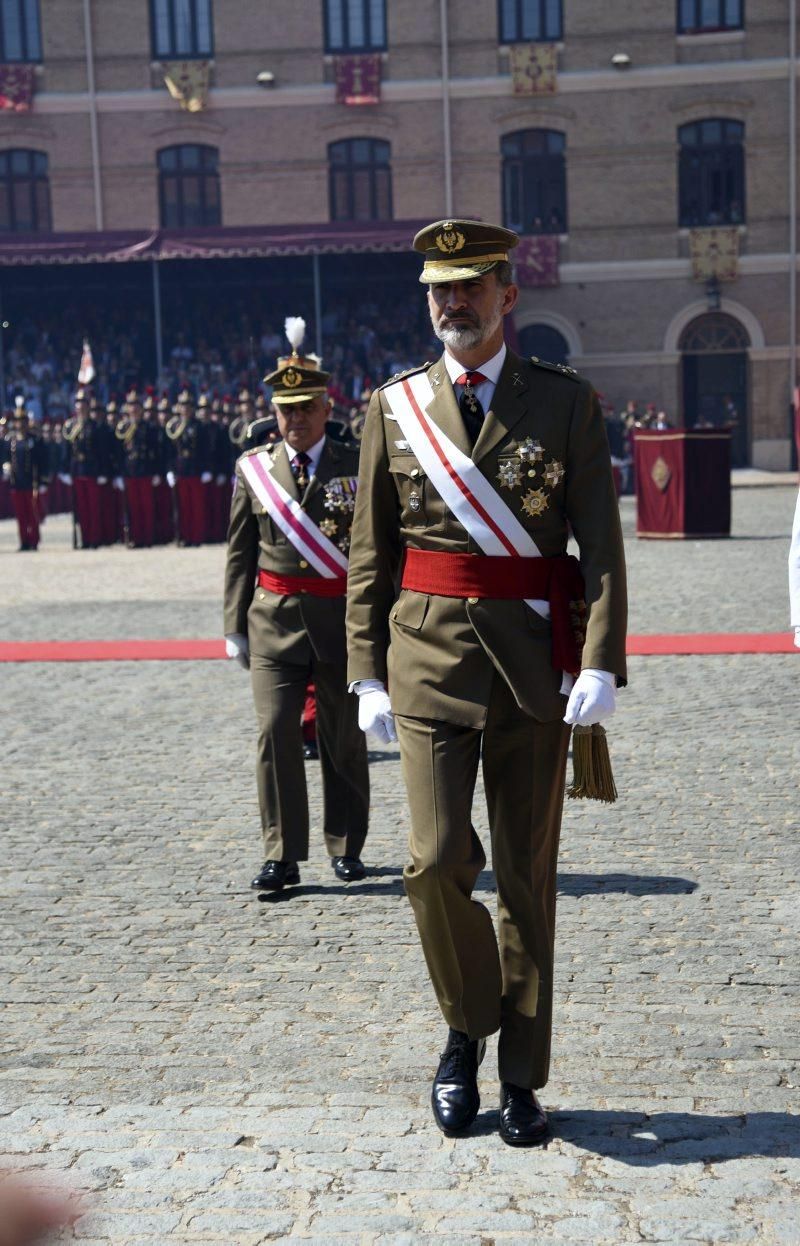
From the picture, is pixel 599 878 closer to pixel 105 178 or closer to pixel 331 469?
pixel 331 469

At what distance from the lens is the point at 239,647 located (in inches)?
255

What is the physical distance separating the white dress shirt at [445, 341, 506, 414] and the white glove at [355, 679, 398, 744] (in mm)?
691

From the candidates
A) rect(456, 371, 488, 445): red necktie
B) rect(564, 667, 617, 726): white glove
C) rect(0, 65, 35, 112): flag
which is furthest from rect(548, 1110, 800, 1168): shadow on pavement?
rect(0, 65, 35, 112): flag

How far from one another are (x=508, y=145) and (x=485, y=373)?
32643mm

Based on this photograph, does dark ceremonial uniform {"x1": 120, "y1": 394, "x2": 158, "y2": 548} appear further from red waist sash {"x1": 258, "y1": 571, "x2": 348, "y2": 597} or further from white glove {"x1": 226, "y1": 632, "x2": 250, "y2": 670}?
red waist sash {"x1": 258, "y1": 571, "x2": 348, "y2": 597}

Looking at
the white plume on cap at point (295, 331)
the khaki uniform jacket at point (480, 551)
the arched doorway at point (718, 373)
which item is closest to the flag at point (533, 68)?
the arched doorway at point (718, 373)

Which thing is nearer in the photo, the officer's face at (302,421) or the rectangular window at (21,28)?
the officer's face at (302,421)

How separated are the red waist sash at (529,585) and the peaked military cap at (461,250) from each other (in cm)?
62

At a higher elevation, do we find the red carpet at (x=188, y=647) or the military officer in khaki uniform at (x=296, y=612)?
the military officer in khaki uniform at (x=296, y=612)

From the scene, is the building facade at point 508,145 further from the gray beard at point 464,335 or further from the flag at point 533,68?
the gray beard at point 464,335

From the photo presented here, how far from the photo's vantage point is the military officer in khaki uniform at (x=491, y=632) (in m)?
3.92

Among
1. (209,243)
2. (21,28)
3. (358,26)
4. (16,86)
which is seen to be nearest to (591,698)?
(209,243)

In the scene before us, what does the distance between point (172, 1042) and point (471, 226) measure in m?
2.13

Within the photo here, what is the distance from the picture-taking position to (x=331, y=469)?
656 centimetres
